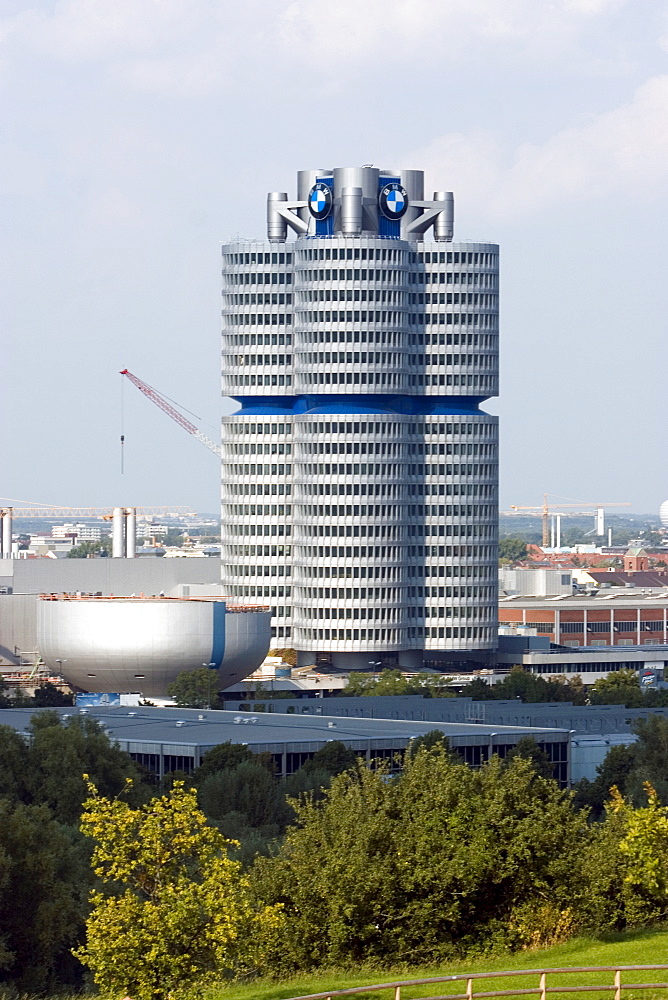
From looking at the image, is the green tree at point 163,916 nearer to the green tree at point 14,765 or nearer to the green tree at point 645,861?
the green tree at point 645,861

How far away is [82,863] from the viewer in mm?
100375

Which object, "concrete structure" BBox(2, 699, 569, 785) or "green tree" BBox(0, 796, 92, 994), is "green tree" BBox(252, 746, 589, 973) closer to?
"green tree" BBox(0, 796, 92, 994)

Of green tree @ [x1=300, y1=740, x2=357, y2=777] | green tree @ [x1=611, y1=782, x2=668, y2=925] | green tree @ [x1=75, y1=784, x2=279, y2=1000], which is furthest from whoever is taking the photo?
green tree @ [x1=300, y1=740, x2=357, y2=777]

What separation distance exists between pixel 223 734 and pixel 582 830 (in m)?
89.2

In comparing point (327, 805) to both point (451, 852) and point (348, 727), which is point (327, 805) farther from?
point (348, 727)

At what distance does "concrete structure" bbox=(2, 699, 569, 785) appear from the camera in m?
158

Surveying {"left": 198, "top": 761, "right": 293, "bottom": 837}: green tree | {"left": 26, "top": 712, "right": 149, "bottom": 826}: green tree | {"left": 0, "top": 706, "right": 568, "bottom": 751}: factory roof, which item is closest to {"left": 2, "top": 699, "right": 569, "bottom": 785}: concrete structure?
{"left": 0, "top": 706, "right": 568, "bottom": 751}: factory roof

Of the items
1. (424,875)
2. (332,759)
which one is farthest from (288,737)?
(424,875)

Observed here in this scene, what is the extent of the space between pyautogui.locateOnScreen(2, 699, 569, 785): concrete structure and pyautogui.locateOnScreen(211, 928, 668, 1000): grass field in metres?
82.7

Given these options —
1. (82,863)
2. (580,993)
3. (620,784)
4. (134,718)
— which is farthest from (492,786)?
(134,718)

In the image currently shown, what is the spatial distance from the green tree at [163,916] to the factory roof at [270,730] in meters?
90.0

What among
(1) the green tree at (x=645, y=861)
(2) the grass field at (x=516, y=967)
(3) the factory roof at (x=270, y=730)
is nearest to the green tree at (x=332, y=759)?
(3) the factory roof at (x=270, y=730)

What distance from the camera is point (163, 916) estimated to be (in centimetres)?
5956

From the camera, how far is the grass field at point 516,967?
60.9 meters
